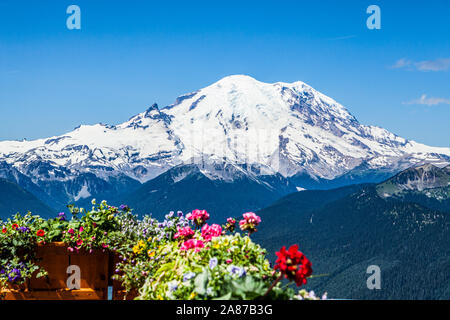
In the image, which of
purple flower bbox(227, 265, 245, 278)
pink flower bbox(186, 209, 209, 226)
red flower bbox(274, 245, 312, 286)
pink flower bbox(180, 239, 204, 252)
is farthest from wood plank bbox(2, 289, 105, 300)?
red flower bbox(274, 245, 312, 286)

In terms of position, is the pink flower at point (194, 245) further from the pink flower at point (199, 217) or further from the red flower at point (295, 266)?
the red flower at point (295, 266)

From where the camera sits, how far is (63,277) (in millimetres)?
8477

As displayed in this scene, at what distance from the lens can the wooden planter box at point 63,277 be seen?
842 cm

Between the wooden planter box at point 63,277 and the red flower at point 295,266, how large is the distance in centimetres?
459

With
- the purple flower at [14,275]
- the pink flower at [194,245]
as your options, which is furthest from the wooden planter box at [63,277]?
the pink flower at [194,245]

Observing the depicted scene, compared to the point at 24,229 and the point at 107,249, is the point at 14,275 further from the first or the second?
the point at 107,249

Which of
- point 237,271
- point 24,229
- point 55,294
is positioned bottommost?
point 55,294

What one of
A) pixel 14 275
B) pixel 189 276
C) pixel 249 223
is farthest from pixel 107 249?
pixel 189 276

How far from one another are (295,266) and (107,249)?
4.71m
